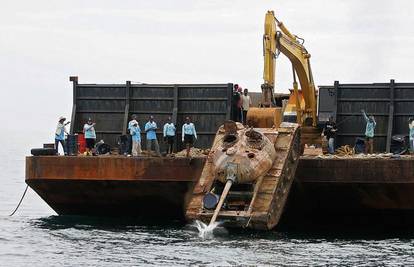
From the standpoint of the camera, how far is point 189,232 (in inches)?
1298

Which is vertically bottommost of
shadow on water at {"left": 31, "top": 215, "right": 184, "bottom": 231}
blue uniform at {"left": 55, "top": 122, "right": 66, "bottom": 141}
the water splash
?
shadow on water at {"left": 31, "top": 215, "right": 184, "bottom": 231}

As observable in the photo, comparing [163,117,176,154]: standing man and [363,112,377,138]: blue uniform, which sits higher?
[363,112,377,138]: blue uniform

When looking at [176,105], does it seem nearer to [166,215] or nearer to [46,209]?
[166,215]

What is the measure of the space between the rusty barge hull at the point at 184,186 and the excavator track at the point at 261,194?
59.2 inches

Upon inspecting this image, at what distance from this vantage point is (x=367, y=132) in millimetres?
38000

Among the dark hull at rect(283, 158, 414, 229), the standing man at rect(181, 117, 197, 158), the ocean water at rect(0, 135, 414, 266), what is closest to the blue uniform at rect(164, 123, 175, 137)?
the standing man at rect(181, 117, 197, 158)

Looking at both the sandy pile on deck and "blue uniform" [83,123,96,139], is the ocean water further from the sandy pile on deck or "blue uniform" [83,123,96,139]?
"blue uniform" [83,123,96,139]

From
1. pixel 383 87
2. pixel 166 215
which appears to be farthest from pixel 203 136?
pixel 383 87

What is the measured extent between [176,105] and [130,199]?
15.9ft

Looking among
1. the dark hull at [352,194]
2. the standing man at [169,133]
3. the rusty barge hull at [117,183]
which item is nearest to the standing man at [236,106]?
the standing man at [169,133]

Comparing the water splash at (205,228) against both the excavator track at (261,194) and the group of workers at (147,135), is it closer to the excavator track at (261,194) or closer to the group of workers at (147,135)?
the excavator track at (261,194)

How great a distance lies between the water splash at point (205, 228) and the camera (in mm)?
30297

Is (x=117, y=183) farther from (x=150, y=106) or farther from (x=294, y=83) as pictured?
(x=294, y=83)

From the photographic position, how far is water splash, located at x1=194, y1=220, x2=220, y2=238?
99.4 ft
